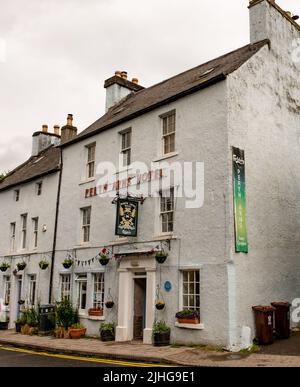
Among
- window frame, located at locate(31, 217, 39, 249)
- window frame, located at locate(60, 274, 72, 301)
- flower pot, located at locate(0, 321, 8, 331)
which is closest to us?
window frame, located at locate(60, 274, 72, 301)

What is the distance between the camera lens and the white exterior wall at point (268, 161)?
45.1 feet

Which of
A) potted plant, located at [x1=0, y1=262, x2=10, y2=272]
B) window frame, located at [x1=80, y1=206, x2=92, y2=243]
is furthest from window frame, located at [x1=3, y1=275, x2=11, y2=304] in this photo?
window frame, located at [x1=80, y1=206, x2=92, y2=243]

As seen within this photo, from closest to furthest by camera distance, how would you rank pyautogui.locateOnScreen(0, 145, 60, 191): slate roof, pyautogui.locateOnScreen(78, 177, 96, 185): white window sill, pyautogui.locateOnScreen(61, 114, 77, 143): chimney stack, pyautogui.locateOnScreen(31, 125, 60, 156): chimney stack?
pyautogui.locateOnScreen(78, 177, 96, 185): white window sill < pyautogui.locateOnScreen(0, 145, 60, 191): slate roof < pyautogui.locateOnScreen(61, 114, 77, 143): chimney stack < pyautogui.locateOnScreen(31, 125, 60, 156): chimney stack

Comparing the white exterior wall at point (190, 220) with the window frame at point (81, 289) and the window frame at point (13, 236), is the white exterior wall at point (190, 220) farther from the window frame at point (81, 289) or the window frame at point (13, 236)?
the window frame at point (13, 236)

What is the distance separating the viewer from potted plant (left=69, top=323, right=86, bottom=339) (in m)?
17.1

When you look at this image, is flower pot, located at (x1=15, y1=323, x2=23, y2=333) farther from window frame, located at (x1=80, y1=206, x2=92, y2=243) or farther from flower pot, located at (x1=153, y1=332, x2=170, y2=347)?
flower pot, located at (x1=153, y1=332, x2=170, y2=347)

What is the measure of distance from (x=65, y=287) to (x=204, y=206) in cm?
878

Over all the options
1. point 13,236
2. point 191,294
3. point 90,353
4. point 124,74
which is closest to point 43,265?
point 13,236

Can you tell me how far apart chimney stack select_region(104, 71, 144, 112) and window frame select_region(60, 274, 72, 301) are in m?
10.1

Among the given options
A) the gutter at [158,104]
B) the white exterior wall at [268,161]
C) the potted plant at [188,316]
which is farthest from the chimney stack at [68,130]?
the potted plant at [188,316]

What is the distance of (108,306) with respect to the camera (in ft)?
53.5

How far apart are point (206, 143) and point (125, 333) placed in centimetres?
725
